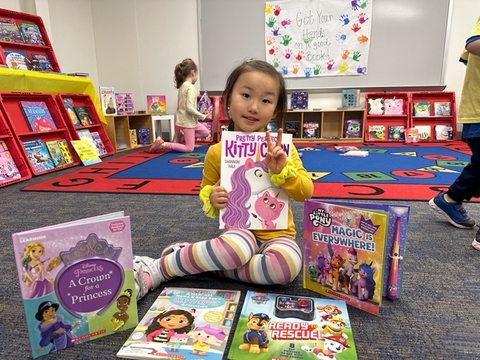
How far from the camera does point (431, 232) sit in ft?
3.89

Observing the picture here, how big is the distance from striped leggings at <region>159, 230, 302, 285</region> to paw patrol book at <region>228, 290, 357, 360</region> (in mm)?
50

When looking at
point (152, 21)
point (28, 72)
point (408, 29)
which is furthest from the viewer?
point (152, 21)

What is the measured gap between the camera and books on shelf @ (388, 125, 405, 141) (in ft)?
11.7

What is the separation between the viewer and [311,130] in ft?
12.5

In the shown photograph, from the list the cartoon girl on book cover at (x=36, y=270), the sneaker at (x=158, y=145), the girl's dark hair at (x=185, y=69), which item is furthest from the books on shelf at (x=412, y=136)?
the cartoon girl on book cover at (x=36, y=270)

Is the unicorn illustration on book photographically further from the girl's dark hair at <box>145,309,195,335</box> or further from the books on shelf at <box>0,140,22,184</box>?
the books on shelf at <box>0,140,22,184</box>

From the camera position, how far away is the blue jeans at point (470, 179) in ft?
3.74

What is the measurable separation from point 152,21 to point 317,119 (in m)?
2.16

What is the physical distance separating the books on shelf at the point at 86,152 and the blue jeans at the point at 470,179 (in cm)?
238

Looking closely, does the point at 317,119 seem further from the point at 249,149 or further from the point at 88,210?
the point at 249,149

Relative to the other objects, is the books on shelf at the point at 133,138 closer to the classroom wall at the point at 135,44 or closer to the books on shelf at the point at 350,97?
the classroom wall at the point at 135,44

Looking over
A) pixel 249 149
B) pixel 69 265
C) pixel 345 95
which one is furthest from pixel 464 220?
pixel 345 95

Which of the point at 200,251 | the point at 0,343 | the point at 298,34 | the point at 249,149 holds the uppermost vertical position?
the point at 298,34

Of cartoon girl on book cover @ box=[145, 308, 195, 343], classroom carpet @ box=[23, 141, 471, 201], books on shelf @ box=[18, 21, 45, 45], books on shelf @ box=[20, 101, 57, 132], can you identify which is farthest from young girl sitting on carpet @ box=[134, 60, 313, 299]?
books on shelf @ box=[18, 21, 45, 45]
